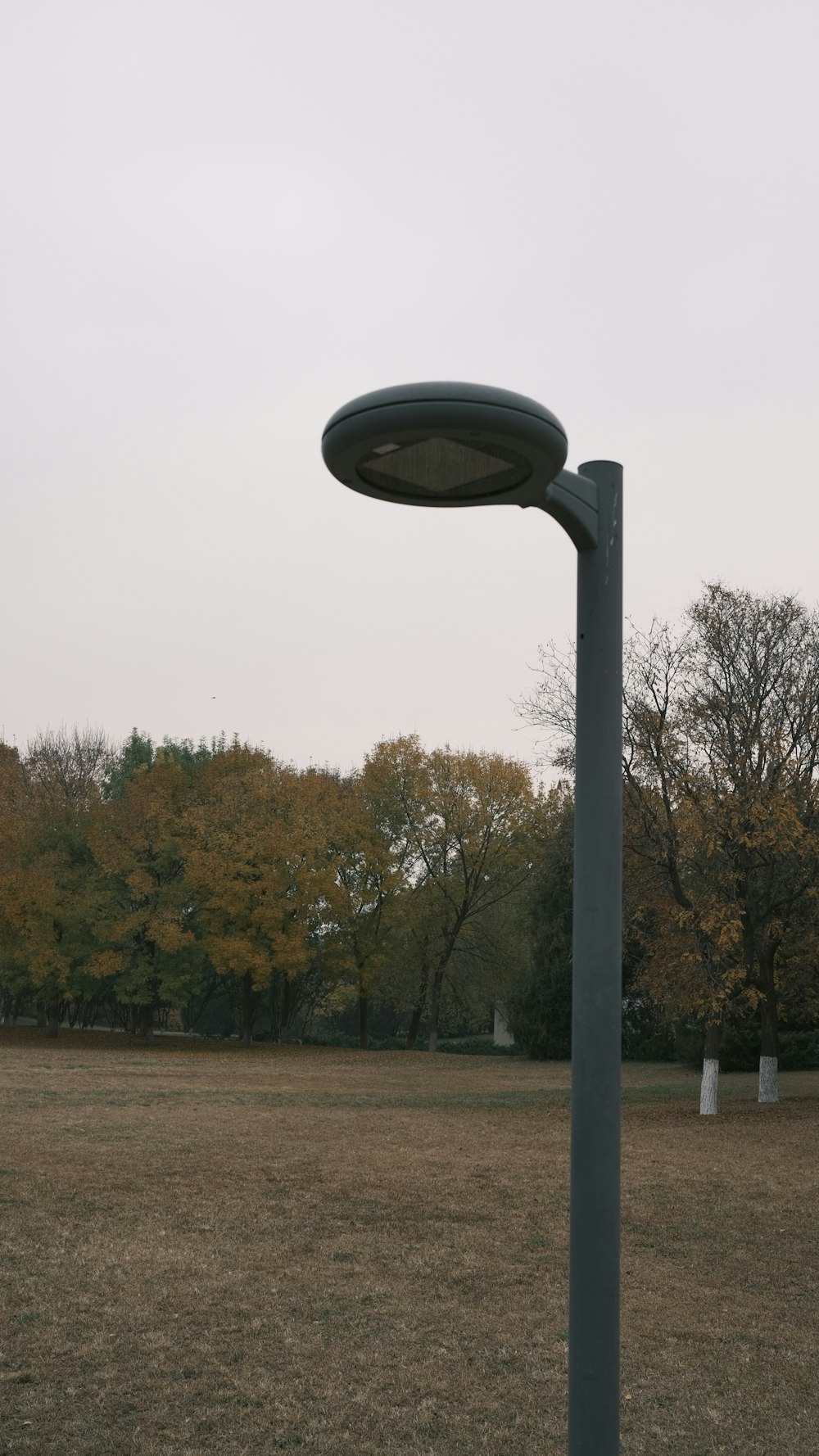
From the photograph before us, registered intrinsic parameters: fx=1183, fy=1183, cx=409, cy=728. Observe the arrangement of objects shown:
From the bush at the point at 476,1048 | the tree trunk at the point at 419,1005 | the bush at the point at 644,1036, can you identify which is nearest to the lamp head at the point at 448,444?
the bush at the point at 644,1036

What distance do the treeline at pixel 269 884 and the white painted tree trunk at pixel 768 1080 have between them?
1576 centimetres

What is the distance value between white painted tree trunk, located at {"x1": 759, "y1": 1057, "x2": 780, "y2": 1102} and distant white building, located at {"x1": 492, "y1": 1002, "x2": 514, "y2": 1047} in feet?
76.0

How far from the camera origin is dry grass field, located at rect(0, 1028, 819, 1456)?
5086 mm

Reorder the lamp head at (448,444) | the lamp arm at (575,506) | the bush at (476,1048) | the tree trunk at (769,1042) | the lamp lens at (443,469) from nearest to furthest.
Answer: the lamp head at (448,444) → the lamp lens at (443,469) → the lamp arm at (575,506) → the tree trunk at (769,1042) → the bush at (476,1048)

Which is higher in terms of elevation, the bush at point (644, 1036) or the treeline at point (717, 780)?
A: the treeline at point (717, 780)

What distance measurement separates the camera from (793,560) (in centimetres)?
1828

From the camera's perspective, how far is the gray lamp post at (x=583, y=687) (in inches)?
105

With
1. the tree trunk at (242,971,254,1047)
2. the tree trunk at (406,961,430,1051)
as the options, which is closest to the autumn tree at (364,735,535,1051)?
the tree trunk at (406,961,430,1051)

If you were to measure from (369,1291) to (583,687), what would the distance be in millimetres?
5529

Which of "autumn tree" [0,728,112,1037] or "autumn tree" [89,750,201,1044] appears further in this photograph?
"autumn tree" [89,750,201,1044]

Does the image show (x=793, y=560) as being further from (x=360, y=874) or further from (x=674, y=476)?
(x=360, y=874)

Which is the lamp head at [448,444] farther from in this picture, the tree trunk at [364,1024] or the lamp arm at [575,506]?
the tree trunk at [364,1024]

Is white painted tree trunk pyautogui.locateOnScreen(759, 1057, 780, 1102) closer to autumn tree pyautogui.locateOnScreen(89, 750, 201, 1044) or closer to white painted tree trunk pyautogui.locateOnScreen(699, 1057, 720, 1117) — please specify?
white painted tree trunk pyautogui.locateOnScreen(699, 1057, 720, 1117)

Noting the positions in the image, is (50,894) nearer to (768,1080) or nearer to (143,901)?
(143,901)
